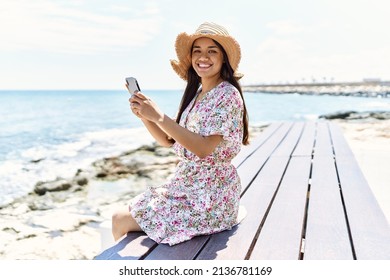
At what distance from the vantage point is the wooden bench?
1.73 m

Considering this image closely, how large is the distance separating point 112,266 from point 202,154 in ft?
1.90

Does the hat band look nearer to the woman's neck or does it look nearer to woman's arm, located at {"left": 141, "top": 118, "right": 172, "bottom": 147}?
the woman's neck

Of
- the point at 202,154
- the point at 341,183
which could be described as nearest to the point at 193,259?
the point at 202,154

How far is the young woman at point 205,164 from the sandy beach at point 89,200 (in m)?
0.98

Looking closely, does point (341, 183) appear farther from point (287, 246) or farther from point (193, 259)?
point (193, 259)

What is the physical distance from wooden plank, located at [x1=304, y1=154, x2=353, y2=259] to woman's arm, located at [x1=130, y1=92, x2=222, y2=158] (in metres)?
0.62

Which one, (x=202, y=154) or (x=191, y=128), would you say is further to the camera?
(x=191, y=128)

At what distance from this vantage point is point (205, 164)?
1904mm

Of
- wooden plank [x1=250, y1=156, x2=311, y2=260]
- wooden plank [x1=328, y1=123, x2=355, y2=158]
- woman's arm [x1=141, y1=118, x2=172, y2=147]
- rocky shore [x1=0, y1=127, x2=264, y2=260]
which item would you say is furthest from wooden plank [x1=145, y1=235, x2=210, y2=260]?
wooden plank [x1=328, y1=123, x2=355, y2=158]

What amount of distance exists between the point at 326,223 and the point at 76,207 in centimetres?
356

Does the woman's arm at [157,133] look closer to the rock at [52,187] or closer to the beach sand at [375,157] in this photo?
the beach sand at [375,157]

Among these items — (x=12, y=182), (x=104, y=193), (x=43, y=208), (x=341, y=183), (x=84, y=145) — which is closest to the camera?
(x=341, y=183)

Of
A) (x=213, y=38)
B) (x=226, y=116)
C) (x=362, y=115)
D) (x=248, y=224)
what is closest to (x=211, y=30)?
(x=213, y=38)

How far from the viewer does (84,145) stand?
11492mm
